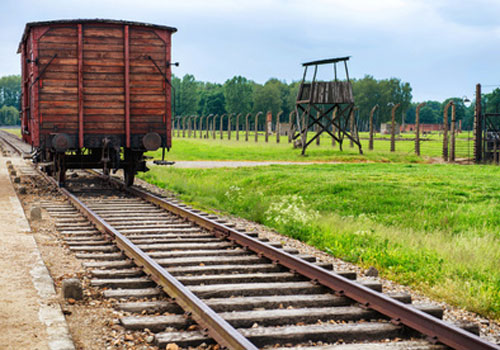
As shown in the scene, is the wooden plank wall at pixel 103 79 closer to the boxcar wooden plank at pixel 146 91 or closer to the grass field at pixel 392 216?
the boxcar wooden plank at pixel 146 91

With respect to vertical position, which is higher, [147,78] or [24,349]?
[147,78]

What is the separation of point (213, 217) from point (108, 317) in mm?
5806

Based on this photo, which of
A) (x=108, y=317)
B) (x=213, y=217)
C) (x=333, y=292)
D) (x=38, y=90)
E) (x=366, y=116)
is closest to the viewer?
(x=108, y=317)

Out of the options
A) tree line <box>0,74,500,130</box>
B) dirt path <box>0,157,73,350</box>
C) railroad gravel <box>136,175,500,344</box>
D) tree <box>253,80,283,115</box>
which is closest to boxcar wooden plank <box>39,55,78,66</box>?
railroad gravel <box>136,175,500,344</box>

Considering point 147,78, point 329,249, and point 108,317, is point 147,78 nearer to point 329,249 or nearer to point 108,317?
point 329,249

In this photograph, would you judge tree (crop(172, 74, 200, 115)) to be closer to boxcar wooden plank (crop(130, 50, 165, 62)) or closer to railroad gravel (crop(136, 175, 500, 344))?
boxcar wooden plank (crop(130, 50, 165, 62))

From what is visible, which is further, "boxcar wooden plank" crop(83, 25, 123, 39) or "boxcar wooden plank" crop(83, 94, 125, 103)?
"boxcar wooden plank" crop(83, 94, 125, 103)

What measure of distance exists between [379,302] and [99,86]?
1095 centimetres

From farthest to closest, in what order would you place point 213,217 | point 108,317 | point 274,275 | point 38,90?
point 38,90 → point 213,217 → point 274,275 → point 108,317

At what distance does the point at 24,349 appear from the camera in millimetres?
4523

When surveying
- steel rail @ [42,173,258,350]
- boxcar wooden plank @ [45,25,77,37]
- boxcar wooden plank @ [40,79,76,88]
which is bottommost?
steel rail @ [42,173,258,350]

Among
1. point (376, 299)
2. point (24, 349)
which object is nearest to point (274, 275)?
point (376, 299)

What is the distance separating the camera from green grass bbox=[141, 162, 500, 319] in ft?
23.5

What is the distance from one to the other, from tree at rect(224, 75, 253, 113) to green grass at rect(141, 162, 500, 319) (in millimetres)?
118713
